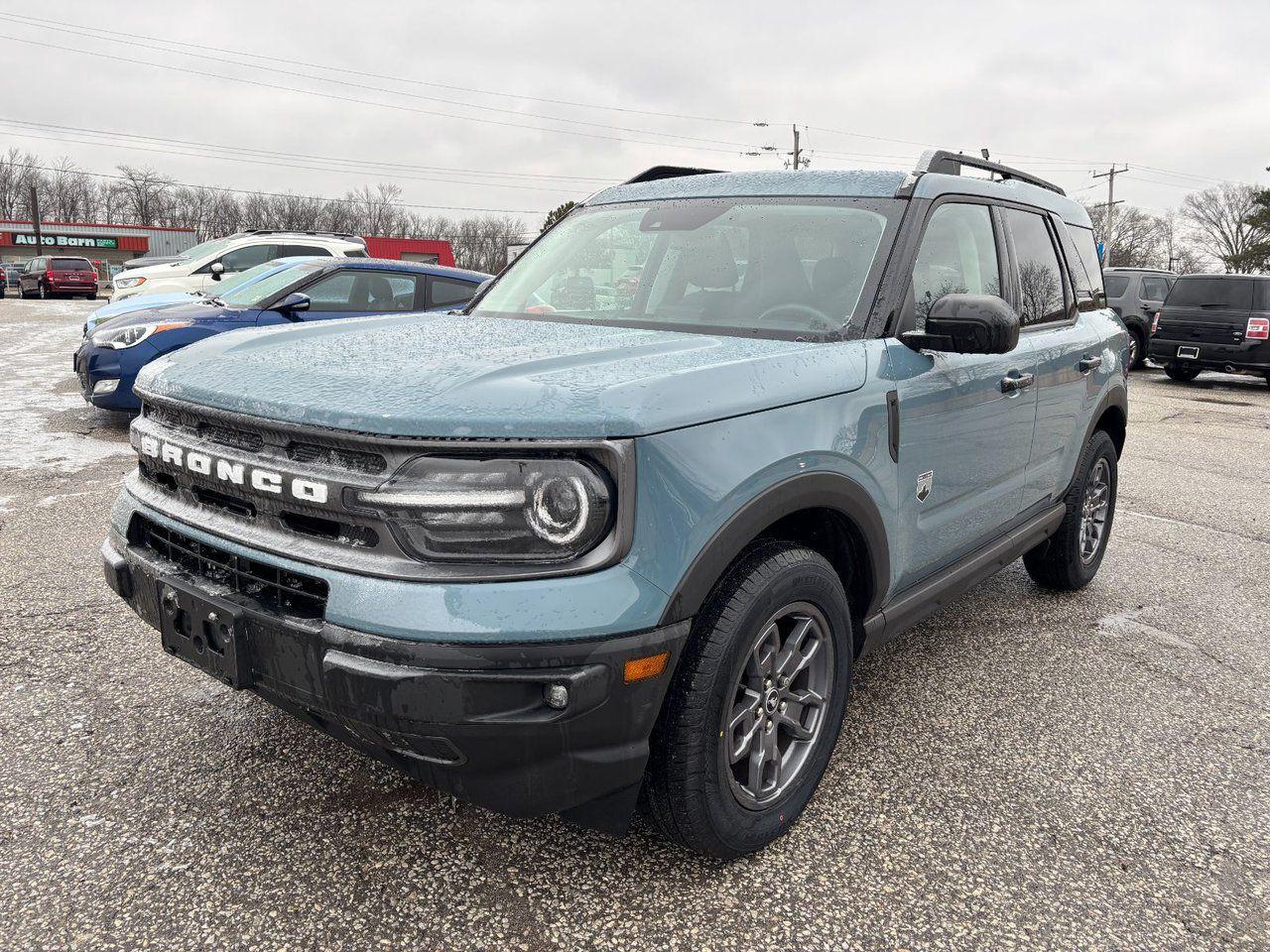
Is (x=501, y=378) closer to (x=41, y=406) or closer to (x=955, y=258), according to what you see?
(x=955, y=258)

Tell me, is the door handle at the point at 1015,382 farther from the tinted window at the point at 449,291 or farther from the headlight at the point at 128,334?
the headlight at the point at 128,334

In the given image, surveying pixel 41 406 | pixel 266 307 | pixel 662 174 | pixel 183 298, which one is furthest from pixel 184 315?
pixel 662 174

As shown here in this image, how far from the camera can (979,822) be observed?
8.30 feet

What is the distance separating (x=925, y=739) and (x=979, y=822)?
1.56 ft

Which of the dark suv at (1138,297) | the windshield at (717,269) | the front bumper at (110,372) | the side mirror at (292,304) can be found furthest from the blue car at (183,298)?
the dark suv at (1138,297)

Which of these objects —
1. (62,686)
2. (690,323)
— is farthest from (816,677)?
(62,686)

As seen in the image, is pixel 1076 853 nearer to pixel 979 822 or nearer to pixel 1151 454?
pixel 979 822

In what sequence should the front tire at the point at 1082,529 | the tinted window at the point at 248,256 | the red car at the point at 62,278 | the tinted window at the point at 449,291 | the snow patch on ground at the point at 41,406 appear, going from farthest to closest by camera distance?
A: the red car at the point at 62,278 → the tinted window at the point at 248,256 → the tinted window at the point at 449,291 → the snow patch on ground at the point at 41,406 → the front tire at the point at 1082,529

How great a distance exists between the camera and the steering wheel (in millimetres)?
2639

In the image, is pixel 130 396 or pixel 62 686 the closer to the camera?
pixel 62 686

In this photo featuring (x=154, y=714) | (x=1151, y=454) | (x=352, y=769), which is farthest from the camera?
(x=1151, y=454)

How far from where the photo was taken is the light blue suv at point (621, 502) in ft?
5.85

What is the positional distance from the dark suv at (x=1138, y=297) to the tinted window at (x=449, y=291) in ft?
41.3

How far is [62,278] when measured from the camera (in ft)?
111
